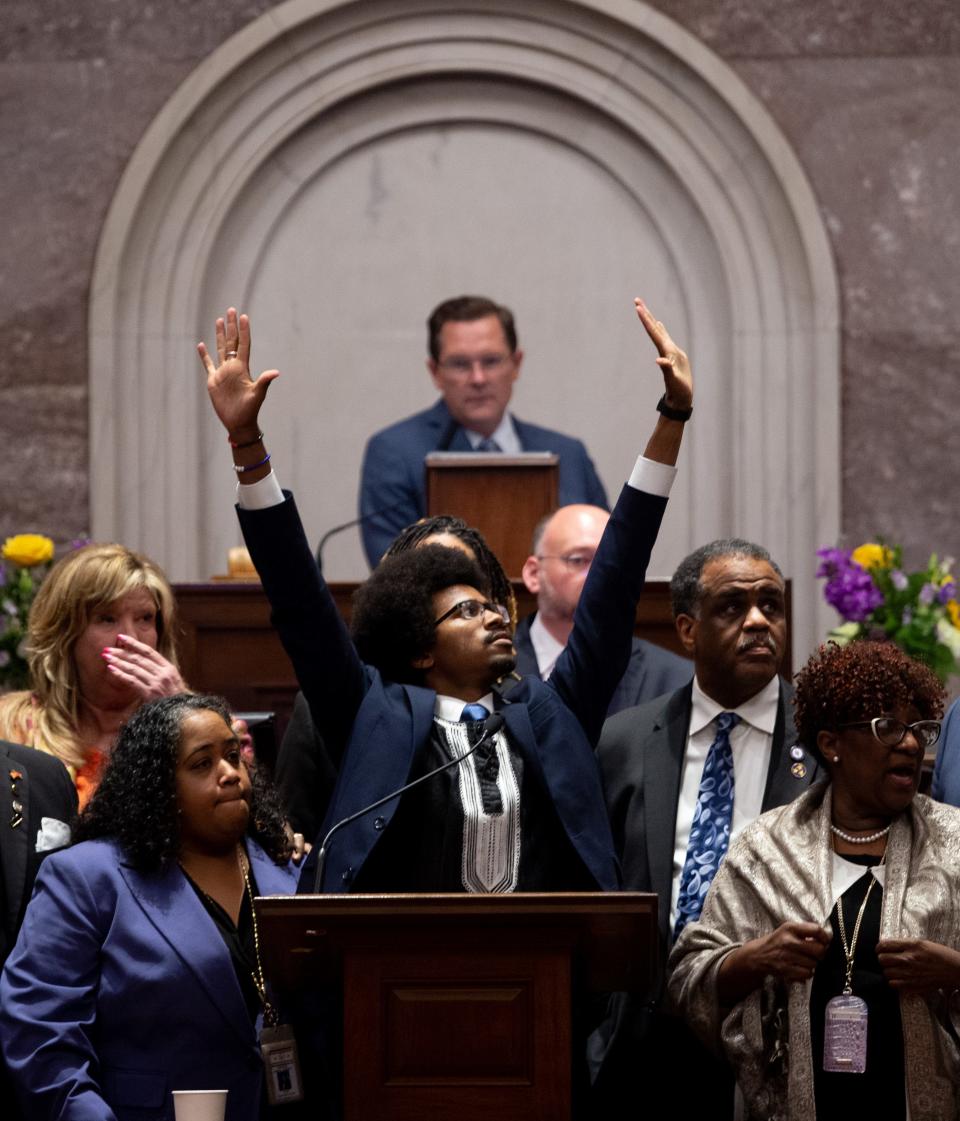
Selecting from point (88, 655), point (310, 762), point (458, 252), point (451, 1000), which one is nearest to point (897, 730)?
point (451, 1000)

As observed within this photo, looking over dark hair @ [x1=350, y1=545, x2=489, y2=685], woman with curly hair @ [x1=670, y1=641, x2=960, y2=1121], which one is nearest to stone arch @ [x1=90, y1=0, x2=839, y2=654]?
dark hair @ [x1=350, y1=545, x2=489, y2=685]

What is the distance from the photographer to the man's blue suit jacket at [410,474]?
6773mm

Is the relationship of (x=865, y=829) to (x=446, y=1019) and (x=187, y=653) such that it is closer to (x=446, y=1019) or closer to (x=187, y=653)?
(x=446, y=1019)

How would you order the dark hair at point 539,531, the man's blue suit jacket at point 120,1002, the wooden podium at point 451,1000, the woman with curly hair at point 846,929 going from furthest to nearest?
the dark hair at point 539,531
the man's blue suit jacket at point 120,1002
the woman with curly hair at point 846,929
the wooden podium at point 451,1000

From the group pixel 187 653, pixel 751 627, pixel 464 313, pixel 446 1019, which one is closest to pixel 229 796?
pixel 446 1019

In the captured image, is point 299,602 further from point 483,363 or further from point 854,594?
point 483,363

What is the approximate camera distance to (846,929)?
3.46 m

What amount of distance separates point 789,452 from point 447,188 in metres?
1.76

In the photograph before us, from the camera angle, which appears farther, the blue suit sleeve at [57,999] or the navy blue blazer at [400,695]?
the navy blue blazer at [400,695]

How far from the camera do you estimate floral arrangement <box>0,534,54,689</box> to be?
6.01m

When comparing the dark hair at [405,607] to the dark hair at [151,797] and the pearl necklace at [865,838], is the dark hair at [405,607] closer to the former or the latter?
the dark hair at [151,797]

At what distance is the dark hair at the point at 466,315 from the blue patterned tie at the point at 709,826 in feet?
9.78

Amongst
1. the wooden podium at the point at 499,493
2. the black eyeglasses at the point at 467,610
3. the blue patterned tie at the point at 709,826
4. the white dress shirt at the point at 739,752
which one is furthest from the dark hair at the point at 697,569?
the wooden podium at the point at 499,493

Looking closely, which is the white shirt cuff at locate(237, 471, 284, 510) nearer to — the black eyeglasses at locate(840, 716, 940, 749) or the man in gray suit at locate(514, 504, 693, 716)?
the black eyeglasses at locate(840, 716, 940, 749)
